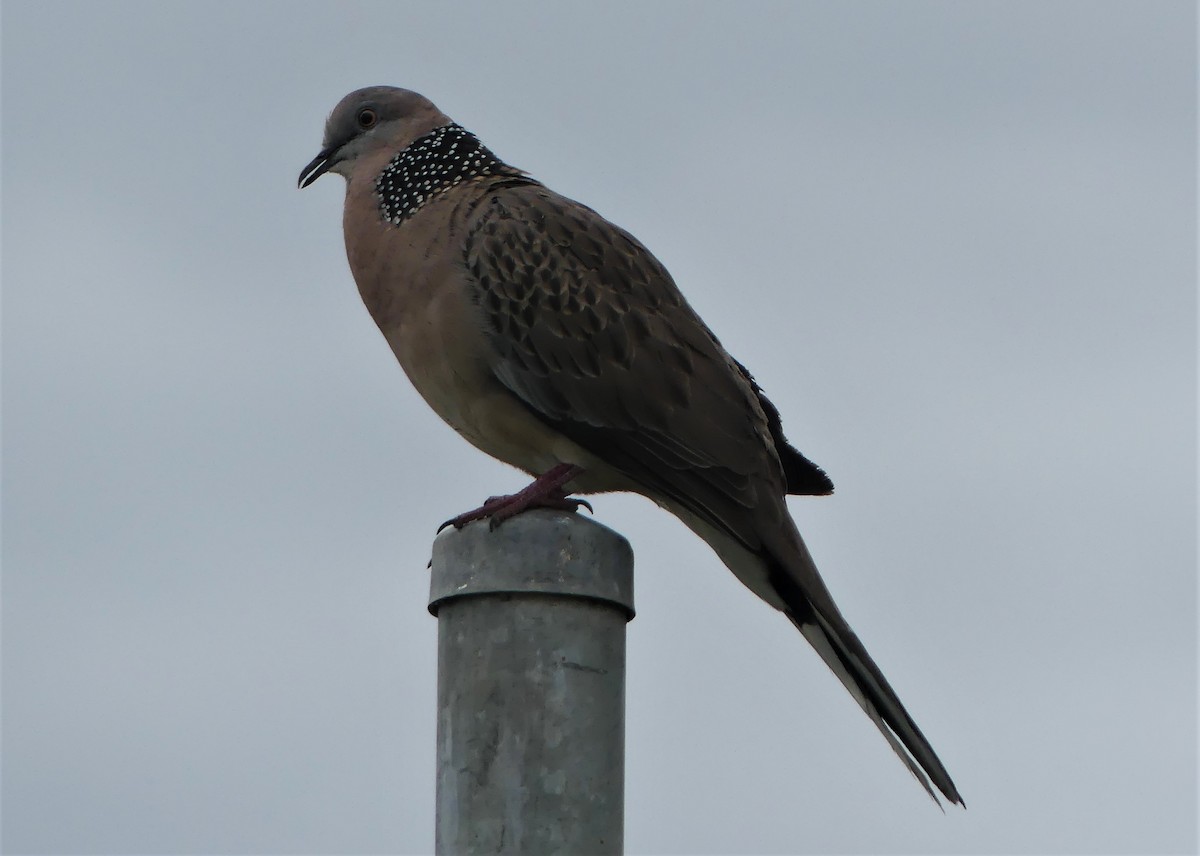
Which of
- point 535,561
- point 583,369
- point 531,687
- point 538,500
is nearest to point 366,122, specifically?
point 583,369

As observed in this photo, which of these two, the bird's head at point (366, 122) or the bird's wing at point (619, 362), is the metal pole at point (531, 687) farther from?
the bird's head at point (366, 122)

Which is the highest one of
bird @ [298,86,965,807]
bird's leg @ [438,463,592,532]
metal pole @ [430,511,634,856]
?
bird @ [298,86,965,807]

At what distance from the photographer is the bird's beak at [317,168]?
24.8 feet

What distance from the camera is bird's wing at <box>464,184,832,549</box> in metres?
6.23

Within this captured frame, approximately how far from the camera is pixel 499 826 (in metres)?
3.96

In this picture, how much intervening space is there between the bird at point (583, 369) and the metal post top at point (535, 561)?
1419 millimetres

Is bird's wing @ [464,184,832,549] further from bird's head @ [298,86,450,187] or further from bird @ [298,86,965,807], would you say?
bird's head @ [298,86,450,187]

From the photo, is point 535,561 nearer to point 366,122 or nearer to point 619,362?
point 619,362

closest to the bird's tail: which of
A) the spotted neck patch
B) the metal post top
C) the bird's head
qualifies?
the metal post top

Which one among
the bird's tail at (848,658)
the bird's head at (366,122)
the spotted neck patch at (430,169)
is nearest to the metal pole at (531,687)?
the bird's tail at (848,658)

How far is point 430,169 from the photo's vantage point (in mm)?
6996

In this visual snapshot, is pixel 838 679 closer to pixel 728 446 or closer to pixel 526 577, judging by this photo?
pixel 728 446

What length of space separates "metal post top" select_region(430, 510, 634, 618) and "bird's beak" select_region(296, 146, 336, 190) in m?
3.52

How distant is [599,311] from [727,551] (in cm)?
99
